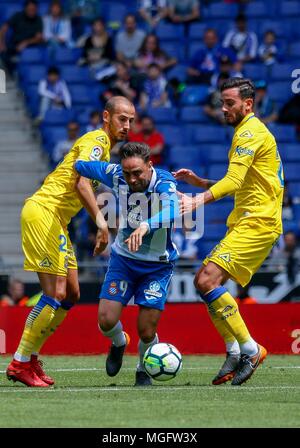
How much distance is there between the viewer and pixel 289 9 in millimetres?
20344

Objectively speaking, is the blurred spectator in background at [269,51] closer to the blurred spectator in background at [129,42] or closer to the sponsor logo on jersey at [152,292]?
the blurred spectator in background at [129,42]

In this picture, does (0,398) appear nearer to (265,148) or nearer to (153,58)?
(265,148)

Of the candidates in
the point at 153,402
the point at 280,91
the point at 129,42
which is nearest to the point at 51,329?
the point at 153,402

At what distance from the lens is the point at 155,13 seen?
20.4 m

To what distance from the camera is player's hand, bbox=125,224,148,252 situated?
8.55 meters

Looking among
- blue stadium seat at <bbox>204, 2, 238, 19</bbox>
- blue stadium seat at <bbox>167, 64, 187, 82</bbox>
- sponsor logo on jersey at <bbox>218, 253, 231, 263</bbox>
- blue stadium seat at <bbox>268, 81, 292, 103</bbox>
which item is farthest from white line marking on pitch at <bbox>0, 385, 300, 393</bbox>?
blue stadium seat at <bbox>204, 2, 238, 19</bbox>

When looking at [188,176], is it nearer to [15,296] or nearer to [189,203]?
[189,203]

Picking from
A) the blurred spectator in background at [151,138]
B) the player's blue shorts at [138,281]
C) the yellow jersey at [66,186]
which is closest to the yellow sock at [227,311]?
the player's blue shorts at [138,281]

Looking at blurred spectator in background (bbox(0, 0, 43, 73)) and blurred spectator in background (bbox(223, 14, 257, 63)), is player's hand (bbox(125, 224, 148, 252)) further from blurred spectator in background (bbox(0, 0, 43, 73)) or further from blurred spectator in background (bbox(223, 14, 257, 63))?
blurred spectator in background (bbox(0, 0, 43, 73))

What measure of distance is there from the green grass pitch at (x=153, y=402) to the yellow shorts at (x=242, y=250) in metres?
0.93

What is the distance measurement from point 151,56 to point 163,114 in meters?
1.12

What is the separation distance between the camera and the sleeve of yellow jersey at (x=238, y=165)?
9102 mm

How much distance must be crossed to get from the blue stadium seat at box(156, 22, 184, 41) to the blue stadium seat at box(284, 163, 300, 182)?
3481mm

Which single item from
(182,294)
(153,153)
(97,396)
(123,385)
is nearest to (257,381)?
(123,385)
